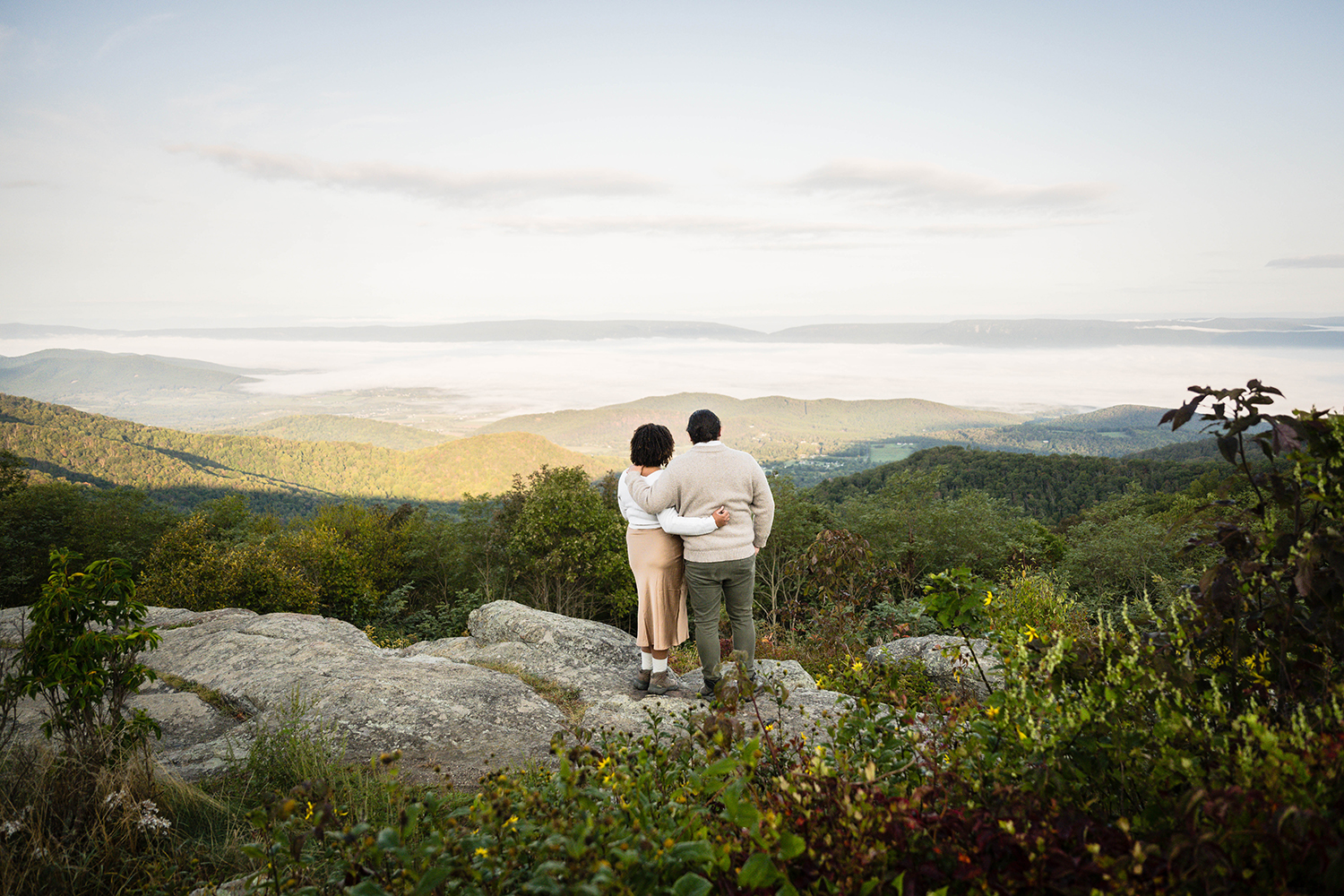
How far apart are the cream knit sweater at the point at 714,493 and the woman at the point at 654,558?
144 millimetres

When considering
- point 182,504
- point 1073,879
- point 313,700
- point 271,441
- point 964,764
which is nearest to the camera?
point 1073,879

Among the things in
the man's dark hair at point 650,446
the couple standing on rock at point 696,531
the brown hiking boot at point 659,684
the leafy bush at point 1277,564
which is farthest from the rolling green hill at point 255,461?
the leafy bush at point 1277,564

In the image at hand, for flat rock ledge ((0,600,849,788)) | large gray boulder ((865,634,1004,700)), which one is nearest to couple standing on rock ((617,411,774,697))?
flat rock ledge ((0,600,849,788))

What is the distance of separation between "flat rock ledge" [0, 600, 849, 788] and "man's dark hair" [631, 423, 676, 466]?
6.05ft

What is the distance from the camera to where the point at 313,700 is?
4.87m

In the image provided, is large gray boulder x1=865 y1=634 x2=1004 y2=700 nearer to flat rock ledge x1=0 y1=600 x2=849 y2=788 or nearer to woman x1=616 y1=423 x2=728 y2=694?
flat rock ledge x1=0 y1=600 x2=849 y2=788

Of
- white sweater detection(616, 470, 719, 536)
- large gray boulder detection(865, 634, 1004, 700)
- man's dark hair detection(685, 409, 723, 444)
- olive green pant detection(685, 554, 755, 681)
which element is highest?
man's dark hair detection(685, 409, 723, 444)

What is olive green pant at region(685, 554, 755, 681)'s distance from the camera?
496 cm

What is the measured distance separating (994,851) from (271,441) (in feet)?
633

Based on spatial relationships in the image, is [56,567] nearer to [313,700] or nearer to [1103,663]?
[313,700]

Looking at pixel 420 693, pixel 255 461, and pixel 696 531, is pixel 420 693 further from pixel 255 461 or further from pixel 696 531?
pixel 255 461

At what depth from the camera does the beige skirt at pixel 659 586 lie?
523cm

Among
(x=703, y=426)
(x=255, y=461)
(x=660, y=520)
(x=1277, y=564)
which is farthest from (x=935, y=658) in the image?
(x=255, y=461)

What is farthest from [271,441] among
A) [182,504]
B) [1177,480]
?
[1177,480]
